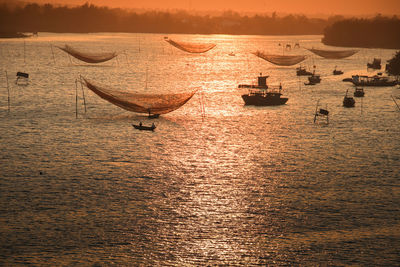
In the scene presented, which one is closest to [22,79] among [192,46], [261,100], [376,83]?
[192,46]

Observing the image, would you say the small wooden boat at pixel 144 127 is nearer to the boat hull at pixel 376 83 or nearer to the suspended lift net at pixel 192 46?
the boat hull at pixel 376 83

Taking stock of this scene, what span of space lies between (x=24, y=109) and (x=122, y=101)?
1764cm

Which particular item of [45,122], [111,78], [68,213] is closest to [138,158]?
[68,213]

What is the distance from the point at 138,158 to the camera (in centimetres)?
3947

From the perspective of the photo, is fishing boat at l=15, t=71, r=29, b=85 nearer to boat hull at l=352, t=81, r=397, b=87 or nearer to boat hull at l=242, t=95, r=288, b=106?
boat hull at l=242, t=95, r=288, b=106

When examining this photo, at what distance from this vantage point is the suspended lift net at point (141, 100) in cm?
5200

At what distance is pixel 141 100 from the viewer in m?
52.8

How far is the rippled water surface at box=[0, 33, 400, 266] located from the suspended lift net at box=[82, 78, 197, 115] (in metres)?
2.23

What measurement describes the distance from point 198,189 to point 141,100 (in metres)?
22.7

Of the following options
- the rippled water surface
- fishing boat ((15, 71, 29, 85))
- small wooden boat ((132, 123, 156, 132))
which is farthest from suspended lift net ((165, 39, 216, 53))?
small wooden boat ((132, 123, 156, 132))

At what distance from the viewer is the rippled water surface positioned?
23.6 m

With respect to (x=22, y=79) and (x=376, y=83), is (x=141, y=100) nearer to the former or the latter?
(x=22, y=79)

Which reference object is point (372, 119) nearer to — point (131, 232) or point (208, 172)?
point (208, 172)

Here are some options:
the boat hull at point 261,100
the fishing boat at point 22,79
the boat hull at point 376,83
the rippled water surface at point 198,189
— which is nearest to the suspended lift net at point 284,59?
the boat hull at point 376,83
